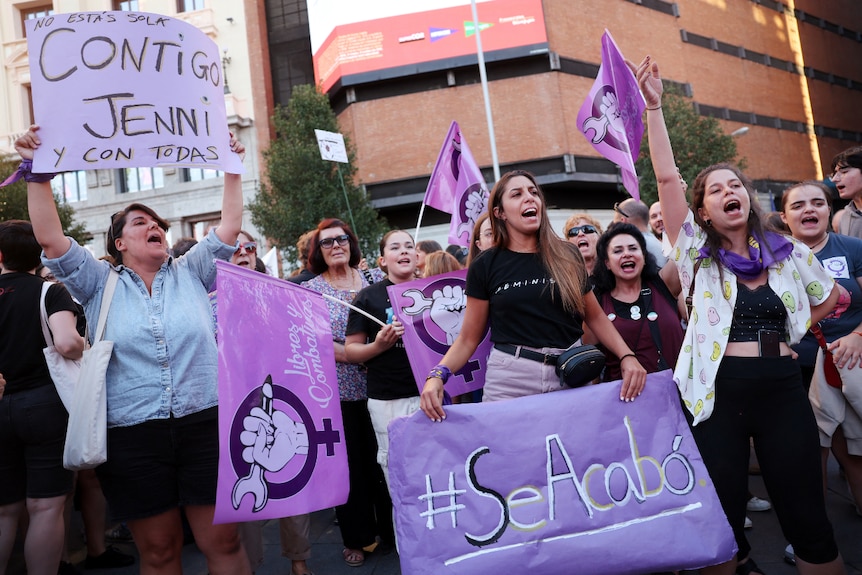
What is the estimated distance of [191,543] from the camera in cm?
501

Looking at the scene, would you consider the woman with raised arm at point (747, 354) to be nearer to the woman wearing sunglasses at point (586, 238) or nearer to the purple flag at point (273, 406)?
the purple flag at point (273, 406)

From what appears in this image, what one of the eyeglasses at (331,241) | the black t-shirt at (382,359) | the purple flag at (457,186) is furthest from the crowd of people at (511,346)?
the purple flag at (457,186)

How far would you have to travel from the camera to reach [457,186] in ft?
19.8

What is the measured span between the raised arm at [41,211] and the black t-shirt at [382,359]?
1918 millimetres

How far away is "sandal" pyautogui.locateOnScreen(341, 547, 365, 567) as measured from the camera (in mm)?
4367

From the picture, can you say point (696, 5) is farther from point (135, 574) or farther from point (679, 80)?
point (135, 574)

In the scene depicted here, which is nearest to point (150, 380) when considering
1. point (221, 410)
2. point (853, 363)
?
point (221, 410)

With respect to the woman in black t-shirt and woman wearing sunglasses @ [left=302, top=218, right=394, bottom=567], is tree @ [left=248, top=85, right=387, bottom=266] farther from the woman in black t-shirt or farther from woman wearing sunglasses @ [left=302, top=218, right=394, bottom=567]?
the woman in black t-shirt

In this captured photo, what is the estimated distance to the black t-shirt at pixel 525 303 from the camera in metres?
3.00

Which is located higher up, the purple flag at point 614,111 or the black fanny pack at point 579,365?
the purple flag at point 614,111

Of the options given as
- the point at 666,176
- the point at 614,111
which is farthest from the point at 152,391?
the point at 614,111

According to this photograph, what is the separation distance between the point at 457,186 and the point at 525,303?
3.20 meters

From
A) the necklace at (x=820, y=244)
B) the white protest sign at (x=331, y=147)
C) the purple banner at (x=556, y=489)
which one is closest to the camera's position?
the purple banner at (x=556, y=489)

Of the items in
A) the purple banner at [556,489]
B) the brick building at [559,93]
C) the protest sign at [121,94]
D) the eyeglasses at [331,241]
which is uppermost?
the brick building at [559,93]
